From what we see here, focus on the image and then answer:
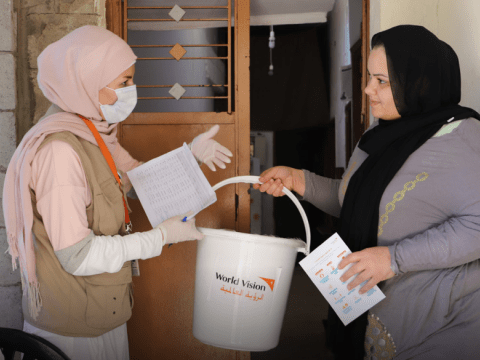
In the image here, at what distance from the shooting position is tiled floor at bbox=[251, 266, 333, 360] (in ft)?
8.77

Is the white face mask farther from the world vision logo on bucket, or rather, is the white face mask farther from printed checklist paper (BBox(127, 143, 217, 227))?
the world vision logo on bucket

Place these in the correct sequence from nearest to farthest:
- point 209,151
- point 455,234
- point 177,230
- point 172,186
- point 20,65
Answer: point 455,234
point 177,230
point 172,186
point 209,151
point 20,65

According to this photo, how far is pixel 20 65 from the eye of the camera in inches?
77.5

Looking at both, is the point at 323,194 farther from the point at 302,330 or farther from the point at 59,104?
the point at 302,330

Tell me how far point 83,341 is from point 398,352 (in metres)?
0.98

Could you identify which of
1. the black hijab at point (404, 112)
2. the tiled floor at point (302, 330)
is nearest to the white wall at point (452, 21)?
the black hijab at point (404, 112)

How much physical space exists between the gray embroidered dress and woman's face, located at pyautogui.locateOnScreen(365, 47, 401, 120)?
0.19 m

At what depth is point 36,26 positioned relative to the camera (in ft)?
6.53

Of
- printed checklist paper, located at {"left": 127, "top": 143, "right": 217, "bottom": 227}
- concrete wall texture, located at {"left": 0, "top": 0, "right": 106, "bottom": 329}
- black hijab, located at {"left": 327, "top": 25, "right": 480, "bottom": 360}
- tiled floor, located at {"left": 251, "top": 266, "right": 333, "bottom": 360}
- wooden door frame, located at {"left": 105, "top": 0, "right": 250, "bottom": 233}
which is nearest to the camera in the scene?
black hijab, located at {"left": 327, "top": 25, "right": 480, "bottom": 360}

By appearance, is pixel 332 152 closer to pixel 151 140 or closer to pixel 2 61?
pixel 151 140

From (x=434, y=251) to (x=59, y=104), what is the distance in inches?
48.2

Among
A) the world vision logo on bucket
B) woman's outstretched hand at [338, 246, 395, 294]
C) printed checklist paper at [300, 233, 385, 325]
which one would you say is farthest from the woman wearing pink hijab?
woman's outstretched hand at [338, 246, 395, 294]

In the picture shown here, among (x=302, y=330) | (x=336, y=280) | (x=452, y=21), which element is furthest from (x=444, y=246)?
(x=302, y=330)

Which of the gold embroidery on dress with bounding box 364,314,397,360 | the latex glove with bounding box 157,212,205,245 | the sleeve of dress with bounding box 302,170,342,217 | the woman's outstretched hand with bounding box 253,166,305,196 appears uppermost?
the woman's outstretched hand with bounding box 253,166,305,196
